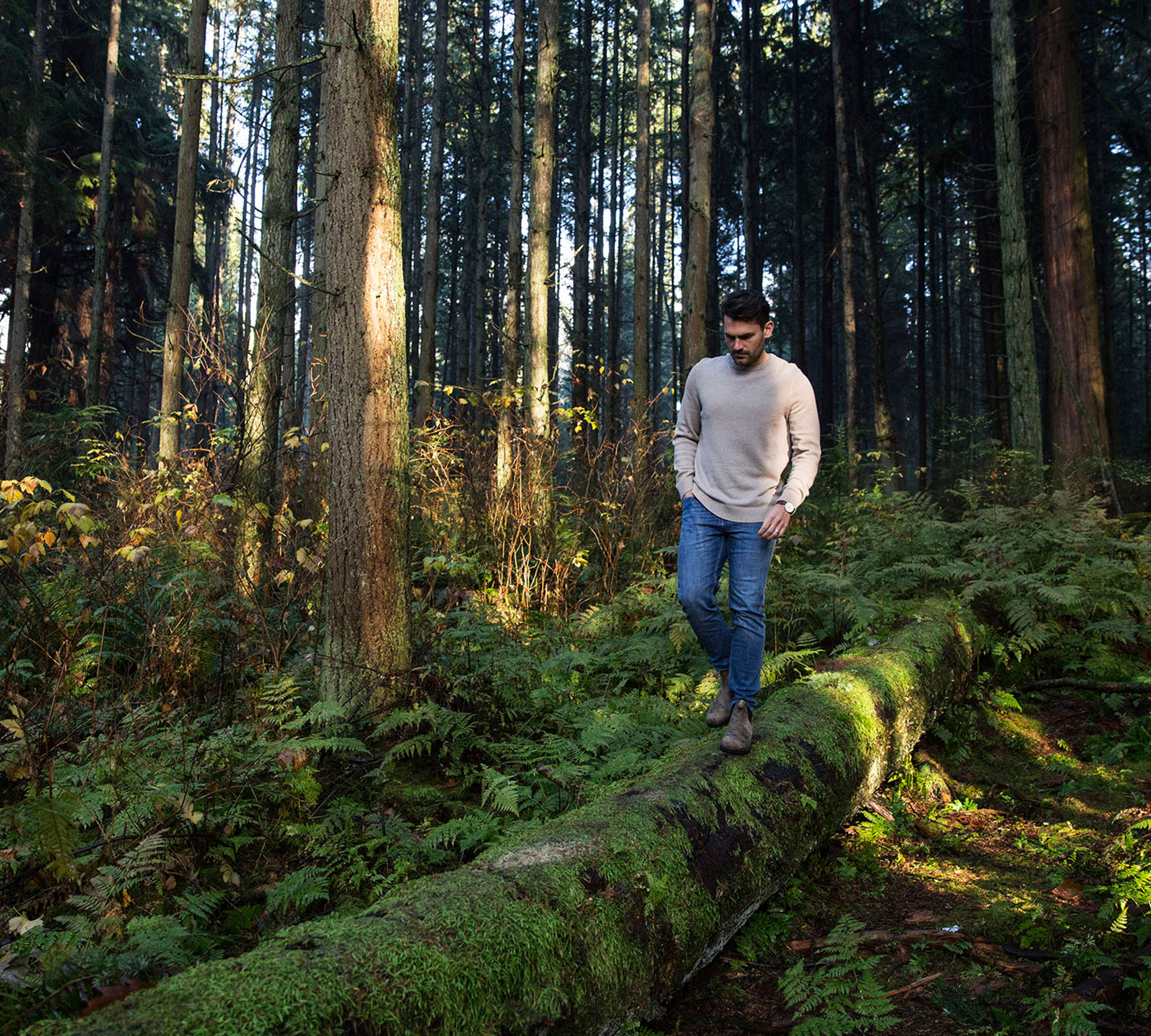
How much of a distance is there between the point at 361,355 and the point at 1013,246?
10.7m

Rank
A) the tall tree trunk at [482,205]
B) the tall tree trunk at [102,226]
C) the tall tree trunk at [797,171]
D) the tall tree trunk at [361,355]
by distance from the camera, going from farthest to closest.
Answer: the tall tree trunk at [482,205], the tall tree trunk at [797,171], the tall tree trunk at [102,226], the tall tree trunk at [361,355]

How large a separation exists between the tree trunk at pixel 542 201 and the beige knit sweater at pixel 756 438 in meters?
6.05

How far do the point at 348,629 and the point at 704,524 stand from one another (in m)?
2.28

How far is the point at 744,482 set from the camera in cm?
400

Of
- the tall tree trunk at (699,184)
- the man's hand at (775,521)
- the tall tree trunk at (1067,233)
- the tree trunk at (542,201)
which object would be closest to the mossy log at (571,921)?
the man's hand at (775,521)

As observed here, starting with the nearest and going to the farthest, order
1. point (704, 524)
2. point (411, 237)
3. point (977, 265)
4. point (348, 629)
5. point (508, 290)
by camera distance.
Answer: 1. point (704, 524)
2. point (348, 629)
3. point (508, 290)
4. point (977, 265)
5. point (411, 237)

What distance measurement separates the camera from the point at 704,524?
13.5 ft

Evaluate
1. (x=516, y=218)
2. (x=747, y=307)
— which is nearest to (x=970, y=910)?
(x=747, y=307)

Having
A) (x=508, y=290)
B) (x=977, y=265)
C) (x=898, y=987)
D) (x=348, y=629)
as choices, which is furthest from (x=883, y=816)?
(x=977, y=265)

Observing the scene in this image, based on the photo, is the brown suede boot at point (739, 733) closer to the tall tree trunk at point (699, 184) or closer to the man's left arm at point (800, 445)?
the man's left arm at point (800, 445)

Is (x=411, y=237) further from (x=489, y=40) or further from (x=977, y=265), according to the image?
(x=977, y=265)

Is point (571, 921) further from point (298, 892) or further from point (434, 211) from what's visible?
point (434, 211)

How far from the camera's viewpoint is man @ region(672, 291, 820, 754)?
156 inches

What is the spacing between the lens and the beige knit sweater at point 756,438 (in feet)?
13.1
